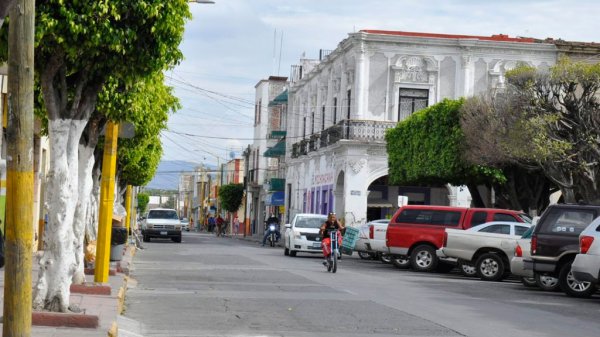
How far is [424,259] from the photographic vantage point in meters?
33.0

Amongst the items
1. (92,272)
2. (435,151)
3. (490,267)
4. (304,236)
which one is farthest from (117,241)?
(435,151)

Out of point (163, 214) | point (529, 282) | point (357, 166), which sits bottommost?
point (529, 282)

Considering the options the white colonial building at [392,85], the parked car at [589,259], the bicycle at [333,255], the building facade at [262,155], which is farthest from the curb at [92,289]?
the building facade at [262,155]

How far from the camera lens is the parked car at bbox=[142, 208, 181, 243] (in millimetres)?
56031

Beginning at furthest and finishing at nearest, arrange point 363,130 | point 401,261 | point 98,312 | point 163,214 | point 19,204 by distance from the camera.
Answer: point 163,214 < point 363,130 < point 401,261 < point 98,312 < point 19,204

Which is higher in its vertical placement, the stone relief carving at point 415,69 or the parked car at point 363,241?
the stone relief carving at point 415,69

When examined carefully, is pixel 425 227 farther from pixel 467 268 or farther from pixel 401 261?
pixel 467 268

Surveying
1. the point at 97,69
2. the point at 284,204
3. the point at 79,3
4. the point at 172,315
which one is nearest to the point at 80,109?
the point at 97,69

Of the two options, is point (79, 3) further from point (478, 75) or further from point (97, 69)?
point (478, 75)

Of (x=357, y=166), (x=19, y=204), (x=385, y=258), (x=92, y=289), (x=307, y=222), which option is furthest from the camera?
Answer: (x=357, y=166)

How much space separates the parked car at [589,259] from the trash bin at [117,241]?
31.7 ft

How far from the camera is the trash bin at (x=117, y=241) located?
80.6ft

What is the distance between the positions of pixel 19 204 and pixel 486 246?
71.1 ft

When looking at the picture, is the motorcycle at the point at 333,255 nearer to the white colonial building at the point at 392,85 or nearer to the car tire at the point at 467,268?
the car tire at the point at 467,268
